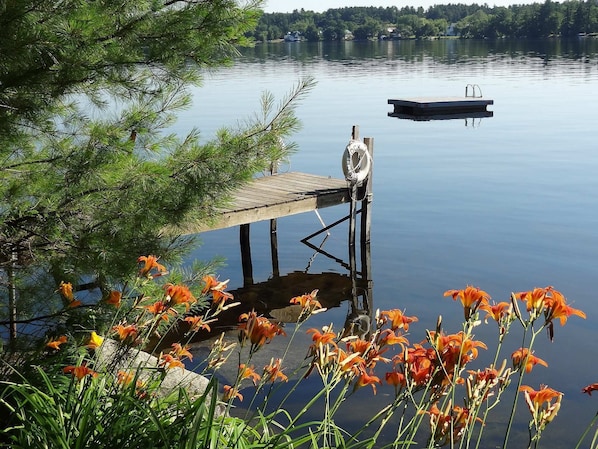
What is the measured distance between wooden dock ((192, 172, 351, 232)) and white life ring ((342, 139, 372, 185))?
27 cm

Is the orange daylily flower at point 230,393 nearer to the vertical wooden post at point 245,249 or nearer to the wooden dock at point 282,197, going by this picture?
the wooden dock at point 282,197

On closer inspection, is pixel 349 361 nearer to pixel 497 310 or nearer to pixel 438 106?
pixel 497 310

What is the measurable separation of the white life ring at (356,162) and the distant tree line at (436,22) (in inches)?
3594

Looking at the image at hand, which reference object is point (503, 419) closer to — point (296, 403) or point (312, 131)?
point (296, 403)

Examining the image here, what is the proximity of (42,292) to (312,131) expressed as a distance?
71.0ft

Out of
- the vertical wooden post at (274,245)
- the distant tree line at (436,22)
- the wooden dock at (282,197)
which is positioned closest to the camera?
the wooden dock at (282,197)

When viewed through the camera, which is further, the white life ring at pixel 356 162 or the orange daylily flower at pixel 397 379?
the white life ring at pixel 356 162

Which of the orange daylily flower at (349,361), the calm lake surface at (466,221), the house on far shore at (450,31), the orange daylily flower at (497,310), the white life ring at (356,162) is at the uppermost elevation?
the orange daylily flower at (497,310)

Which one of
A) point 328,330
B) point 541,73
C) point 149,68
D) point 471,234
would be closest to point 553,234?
point 471,234

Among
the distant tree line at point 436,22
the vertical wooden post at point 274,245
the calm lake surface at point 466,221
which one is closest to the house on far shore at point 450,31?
the distant tree line at point 436,22

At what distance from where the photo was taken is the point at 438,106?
109 feet

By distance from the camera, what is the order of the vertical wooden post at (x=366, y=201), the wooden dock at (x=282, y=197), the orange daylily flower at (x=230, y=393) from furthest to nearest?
the vertical wooden post at (x=366, y=201) < the wooden dock at (x=282, y=197) < the orange daylily flower at (x=230, y=393)

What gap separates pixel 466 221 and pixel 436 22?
131 metres

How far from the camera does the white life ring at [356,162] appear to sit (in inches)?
494
